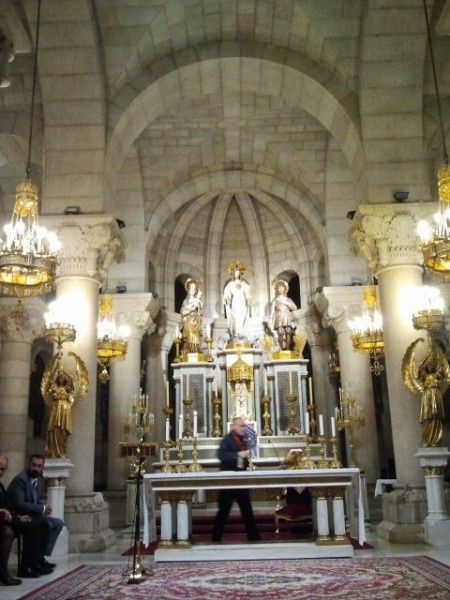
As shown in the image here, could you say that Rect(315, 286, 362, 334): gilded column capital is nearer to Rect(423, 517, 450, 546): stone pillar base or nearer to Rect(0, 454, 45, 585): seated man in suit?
Rect(423, 517, 450, 546): stone pillar base

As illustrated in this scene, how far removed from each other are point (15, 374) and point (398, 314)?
26.8 ft

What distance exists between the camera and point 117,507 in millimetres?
13047

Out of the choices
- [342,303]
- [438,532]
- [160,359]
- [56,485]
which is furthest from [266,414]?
[56,485]

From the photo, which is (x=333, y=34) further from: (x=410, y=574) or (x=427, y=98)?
(x=410, y=574)

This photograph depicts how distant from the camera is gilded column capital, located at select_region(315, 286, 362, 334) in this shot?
14.5 metres

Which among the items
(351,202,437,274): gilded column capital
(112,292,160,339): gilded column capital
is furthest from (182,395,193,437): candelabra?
(351,202,437,274): gilded column capital

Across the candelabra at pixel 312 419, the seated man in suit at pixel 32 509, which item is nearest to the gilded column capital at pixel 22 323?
the candelabra at pixel 312 419

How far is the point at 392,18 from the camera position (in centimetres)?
1002

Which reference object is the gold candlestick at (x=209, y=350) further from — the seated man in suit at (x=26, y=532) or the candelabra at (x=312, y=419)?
the seated man in suit at (x=26, y=532)

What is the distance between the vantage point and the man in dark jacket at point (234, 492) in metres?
7.79

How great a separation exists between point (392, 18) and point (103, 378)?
7.86 meters

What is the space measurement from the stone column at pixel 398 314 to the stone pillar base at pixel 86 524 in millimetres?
4140

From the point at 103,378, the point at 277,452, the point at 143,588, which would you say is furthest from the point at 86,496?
the point at 277,452

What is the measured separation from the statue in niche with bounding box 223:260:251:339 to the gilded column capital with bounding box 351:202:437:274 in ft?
21.5
